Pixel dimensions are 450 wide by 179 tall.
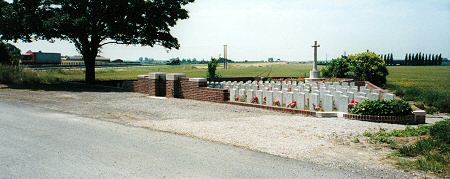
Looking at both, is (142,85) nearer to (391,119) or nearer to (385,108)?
(385,108)

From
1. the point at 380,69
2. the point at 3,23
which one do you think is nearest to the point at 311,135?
the point at 380,69

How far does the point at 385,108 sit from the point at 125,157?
27.2 ft

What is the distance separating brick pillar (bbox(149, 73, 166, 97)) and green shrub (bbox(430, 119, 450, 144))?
1290 cm

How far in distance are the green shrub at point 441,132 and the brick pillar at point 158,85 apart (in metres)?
12.9

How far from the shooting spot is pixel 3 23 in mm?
26266

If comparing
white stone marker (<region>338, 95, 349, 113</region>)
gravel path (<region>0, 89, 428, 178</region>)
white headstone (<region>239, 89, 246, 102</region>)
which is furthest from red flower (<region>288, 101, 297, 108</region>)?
white headstone (<region>239, 89, 246, 102</region>)

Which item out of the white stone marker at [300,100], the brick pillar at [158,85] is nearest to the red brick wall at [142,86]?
the brick pillar at [158,85]

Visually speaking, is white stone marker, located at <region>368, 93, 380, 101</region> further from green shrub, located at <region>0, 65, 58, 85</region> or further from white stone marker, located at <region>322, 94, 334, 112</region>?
green shrub, located at <region>0, 65, 58, 85</region>

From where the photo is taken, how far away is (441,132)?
30.8ft

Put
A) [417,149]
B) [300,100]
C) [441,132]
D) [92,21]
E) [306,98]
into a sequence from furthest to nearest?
1. [92,21]
2. [306,98]
3. [300,100]
4. [441,132]
5. [417,149]

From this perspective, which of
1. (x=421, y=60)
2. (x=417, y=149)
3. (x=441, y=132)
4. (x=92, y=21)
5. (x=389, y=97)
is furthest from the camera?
(x=421, y=60)

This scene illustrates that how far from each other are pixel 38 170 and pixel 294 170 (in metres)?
4.17

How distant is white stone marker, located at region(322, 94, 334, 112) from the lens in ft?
47.7

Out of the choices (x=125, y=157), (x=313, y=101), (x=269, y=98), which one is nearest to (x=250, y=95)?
(x=269, y=98)
